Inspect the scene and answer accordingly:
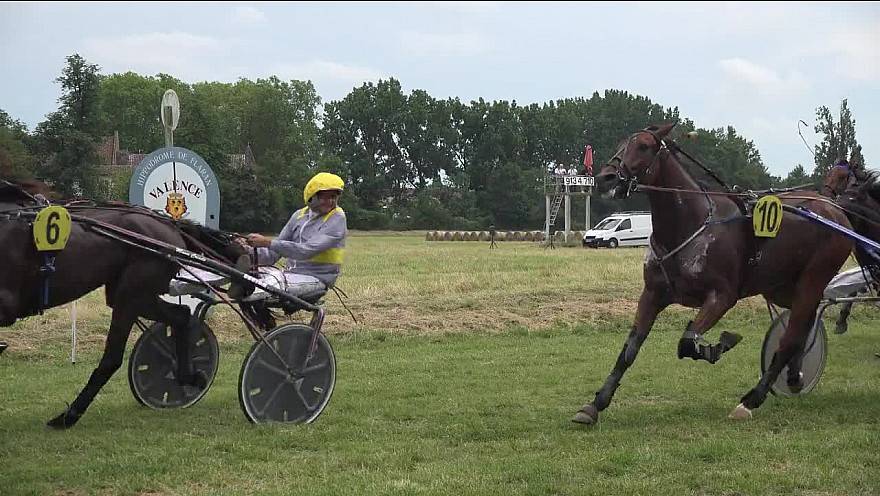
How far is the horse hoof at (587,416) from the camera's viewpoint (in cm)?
733

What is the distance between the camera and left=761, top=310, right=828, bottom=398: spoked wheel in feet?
28.8

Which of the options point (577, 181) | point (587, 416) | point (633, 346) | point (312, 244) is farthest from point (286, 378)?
point (577, 181)

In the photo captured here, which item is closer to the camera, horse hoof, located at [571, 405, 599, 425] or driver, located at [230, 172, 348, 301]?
horse hoof, located at [571, 405, 599, 425]

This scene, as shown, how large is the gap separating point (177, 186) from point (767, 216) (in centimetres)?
629

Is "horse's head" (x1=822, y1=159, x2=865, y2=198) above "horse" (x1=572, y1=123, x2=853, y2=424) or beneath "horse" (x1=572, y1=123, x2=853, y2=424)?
above

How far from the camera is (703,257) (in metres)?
7.57

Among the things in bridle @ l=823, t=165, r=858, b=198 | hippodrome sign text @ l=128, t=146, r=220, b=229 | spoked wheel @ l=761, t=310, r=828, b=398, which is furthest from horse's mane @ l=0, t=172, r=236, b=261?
bridle @ l=823, t=165, r=858, b=198

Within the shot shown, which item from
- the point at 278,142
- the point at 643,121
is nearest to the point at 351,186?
the point at 278,142

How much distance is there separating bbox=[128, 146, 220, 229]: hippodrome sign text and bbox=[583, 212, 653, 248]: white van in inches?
1339

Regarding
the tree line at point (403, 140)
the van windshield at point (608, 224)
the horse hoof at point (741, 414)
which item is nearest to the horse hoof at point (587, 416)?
the horse hoof at point (741, 414)

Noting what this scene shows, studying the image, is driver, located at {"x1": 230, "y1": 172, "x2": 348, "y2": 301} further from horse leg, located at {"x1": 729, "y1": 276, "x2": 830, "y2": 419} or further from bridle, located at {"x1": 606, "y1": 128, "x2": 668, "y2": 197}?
horse leg, located at {"x1": 729, "y1": 276, "x2": 830, "y2": 419}

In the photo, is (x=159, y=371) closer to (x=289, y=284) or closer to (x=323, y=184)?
(x=289, y=284)

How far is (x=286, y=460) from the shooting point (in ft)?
20.4

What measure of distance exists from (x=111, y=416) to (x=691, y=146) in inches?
212
